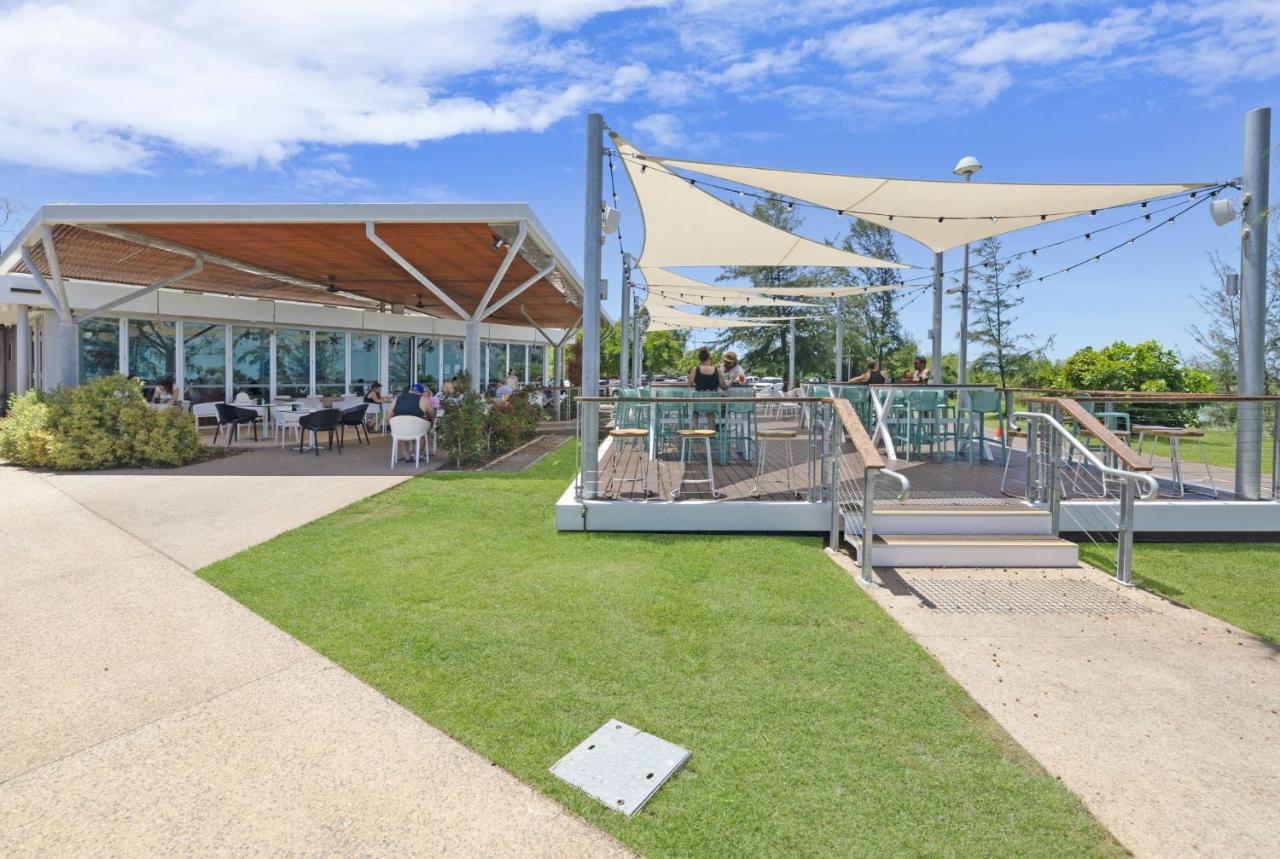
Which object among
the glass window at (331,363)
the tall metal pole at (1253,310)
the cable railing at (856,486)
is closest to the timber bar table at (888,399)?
the cable railing at (856,486)

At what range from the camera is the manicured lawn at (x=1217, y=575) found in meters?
3.85

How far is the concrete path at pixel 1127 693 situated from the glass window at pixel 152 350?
583 inches

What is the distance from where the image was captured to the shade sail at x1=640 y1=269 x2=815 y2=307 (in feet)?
41.7

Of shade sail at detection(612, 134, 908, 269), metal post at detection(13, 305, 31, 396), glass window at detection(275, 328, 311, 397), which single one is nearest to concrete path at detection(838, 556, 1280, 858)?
shade sail at detection(612, 134, 908, 269)

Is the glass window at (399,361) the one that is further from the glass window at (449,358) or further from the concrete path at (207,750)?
the concrete path at (207,750)

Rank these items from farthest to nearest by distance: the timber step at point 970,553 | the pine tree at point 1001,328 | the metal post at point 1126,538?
1. the pine tree at point 1001,328
2. the timber step at point 970,553
3. the metal post at point 1126,538

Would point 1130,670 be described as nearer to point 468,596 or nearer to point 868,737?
point 868,737

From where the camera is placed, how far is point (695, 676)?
2.91 m

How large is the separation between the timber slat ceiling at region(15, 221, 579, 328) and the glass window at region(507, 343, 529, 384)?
6535mm

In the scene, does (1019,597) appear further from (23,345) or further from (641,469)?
(23,345)

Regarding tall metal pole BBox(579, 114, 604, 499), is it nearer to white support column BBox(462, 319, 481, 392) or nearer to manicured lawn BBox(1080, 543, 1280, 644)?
manicured lawn BBox(1080, 543, 1280, 644)

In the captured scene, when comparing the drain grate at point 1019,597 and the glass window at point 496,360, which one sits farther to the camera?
the glass window at point 496,360

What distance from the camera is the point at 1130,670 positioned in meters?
3.08

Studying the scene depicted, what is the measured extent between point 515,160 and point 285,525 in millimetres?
10022
